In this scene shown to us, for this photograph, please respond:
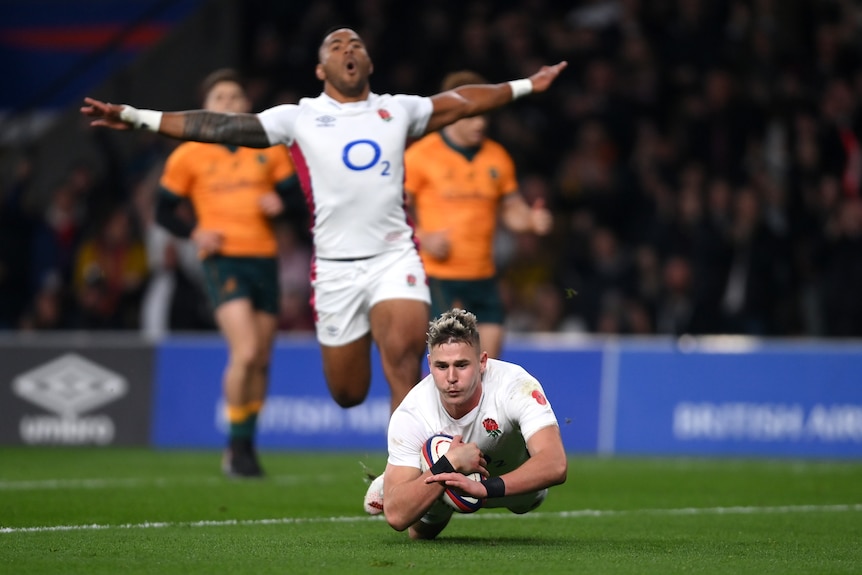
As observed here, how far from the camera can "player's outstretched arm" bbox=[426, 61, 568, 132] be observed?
9117mm

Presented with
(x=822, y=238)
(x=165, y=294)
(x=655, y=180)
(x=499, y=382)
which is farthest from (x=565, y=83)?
(x=499, y=382)

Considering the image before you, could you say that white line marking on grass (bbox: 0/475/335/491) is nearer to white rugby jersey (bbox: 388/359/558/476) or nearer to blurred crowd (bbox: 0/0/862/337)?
white rugby jersey (bbox: 388/359/558/476)

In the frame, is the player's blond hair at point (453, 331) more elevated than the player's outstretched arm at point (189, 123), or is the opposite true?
the player's outstretched arm at point (189, 123)

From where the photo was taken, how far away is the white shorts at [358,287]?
9.11 metres

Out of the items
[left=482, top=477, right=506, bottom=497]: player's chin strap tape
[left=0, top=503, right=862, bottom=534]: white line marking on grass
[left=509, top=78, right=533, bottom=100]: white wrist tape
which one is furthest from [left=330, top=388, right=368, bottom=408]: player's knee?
[left=482, top=477, right=506, bottom=497]: player's chin strap tape

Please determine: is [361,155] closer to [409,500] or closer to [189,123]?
[189,123]

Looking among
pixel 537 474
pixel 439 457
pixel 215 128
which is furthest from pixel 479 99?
pixel 537 474

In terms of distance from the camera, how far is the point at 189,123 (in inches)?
336

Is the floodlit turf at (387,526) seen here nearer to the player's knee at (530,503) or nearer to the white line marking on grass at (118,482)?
the white line marking on grass at (118,482)

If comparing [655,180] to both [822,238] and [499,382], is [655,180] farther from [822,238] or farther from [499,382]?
[499,382]

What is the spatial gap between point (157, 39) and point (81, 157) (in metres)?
1.86

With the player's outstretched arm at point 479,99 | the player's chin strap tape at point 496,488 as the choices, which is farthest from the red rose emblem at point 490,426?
the player's outstretched arm at point 479,99

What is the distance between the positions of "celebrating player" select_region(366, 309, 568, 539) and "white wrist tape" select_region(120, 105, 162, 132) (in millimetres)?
2037

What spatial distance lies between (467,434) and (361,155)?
214 cm
